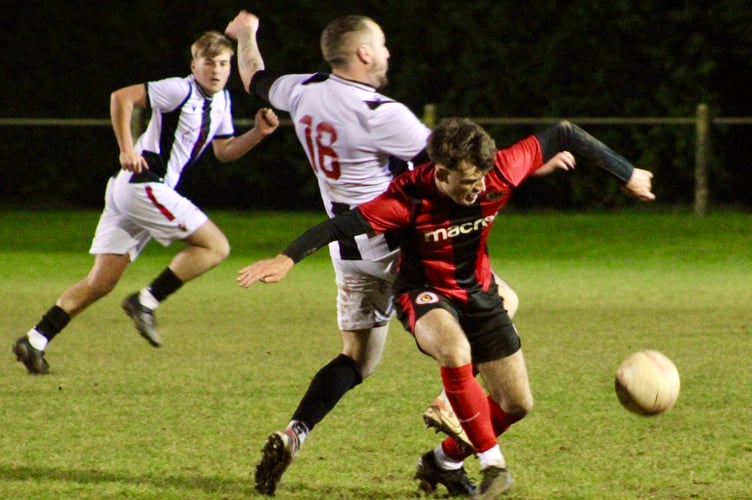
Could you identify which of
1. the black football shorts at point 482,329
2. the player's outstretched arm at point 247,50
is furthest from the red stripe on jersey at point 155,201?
the black football shorts at point 482,329

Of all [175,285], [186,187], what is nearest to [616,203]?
[186,187]

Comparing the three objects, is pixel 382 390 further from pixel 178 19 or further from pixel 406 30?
pixel 178 19

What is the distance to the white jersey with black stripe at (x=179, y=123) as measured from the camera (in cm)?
833

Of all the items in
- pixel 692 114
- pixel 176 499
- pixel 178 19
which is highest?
pixel 176 499

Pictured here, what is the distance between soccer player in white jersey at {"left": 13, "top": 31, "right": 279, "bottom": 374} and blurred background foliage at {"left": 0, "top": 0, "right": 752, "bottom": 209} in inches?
440

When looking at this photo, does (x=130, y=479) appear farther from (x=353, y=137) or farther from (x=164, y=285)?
(x=164, y=285)

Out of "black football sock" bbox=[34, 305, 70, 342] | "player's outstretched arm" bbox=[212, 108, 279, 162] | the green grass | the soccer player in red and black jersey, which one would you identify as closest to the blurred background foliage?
the green grass

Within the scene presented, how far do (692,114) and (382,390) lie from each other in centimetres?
1273

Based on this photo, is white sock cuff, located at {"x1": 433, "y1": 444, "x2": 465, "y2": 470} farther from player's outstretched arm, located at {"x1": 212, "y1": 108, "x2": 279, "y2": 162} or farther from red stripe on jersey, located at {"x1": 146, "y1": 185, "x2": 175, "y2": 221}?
red stripe on jersey, located at {"x1": 146, "y1": 185, "x2": 175, "y2": 221}

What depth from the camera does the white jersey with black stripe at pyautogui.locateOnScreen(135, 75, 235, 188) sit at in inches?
328

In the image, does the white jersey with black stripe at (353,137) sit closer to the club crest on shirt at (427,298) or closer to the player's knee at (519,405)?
the club crest on shirt at (427,298)

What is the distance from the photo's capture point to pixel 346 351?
5441mm

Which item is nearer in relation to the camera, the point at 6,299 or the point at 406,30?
the point at 6,299

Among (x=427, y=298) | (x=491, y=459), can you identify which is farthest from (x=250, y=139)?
(x=491, y=459)
